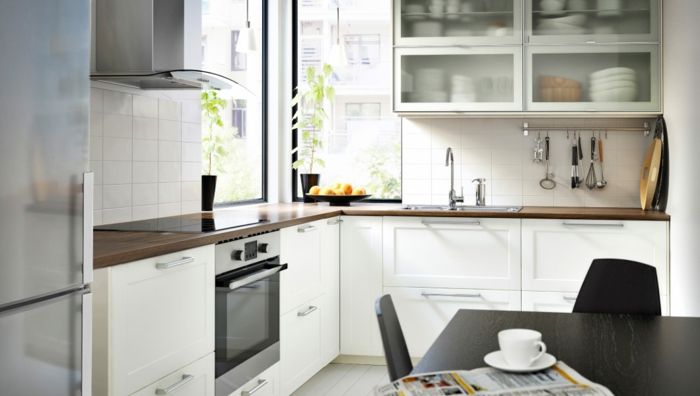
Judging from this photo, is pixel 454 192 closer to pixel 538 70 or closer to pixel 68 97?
pixel 538 70

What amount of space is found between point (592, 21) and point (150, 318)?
312 centimetres

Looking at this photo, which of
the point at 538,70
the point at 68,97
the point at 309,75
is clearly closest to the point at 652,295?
the point at 68,97

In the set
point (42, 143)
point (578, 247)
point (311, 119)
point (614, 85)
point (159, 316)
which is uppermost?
point (614, 85)

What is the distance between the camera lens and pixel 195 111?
3.64m

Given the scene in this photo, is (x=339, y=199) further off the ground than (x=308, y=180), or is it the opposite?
(x=308, y=180)

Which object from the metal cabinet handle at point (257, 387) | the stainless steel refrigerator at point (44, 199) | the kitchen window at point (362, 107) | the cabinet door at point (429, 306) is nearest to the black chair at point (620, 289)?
the metal cabinet handle at point (257, 387)

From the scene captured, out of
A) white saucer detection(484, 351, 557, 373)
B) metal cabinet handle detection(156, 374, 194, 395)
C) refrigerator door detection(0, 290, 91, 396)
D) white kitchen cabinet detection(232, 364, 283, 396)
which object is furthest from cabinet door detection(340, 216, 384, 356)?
white saucer detection(484, 351, 557, 373)

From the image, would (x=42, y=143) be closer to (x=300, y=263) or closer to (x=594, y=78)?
(x=300, y=263)

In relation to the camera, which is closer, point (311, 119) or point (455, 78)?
point (455, 78)

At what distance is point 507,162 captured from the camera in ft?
14.9

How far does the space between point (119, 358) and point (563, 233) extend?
261 cm

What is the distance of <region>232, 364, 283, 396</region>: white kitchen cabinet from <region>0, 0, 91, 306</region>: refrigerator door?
1.35 meters

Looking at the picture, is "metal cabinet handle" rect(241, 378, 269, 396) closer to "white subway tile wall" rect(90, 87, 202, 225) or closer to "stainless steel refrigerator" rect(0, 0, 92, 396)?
"white subway tile wall" rect(90, 87, 202, 225)

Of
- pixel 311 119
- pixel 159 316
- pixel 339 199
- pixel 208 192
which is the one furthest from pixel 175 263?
pixel 311 119
